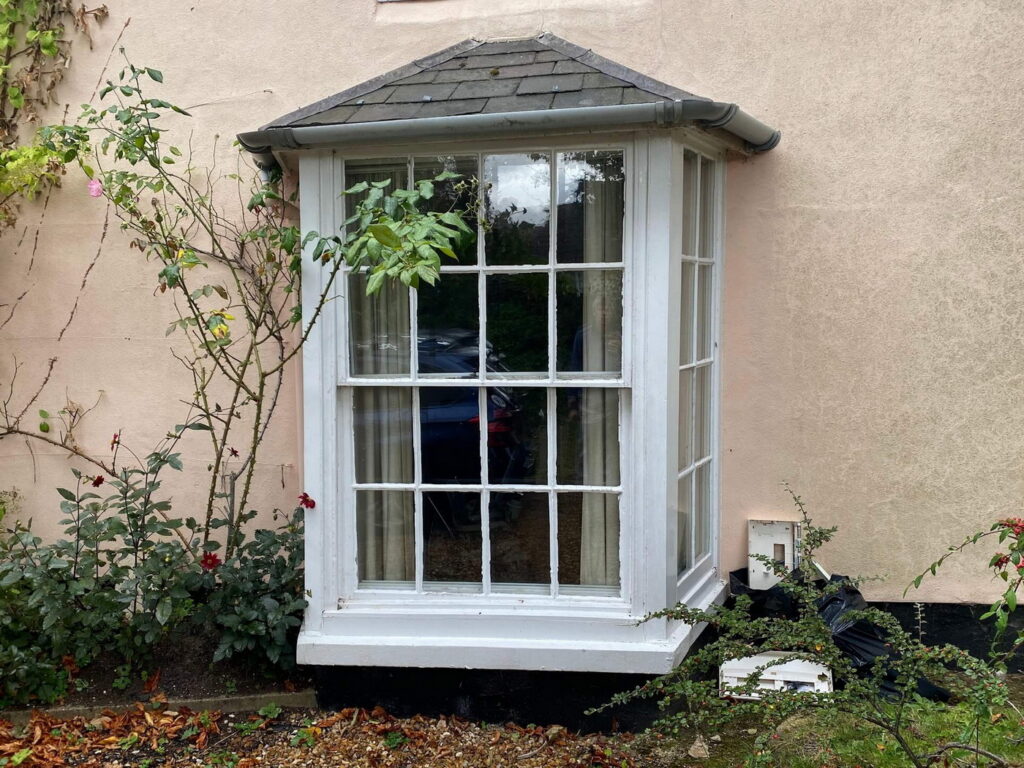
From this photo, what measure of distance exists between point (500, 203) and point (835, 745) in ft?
8.86

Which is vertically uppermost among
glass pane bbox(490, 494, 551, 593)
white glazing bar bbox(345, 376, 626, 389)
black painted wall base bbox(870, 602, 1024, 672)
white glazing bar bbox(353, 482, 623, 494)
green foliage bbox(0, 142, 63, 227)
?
green foliage bbox(0, 142, 63, 227)

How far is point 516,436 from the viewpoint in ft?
12.8

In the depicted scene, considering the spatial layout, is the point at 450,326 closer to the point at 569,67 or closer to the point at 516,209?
the point at 516,209

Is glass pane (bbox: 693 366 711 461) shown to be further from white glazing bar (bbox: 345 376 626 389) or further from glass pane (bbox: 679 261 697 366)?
white glazing bar (bbox: 345 376 626 389)

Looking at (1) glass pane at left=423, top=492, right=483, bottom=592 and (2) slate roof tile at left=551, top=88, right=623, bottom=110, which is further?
(1) glass pane at left=423, top=492, right=483, bottom=592

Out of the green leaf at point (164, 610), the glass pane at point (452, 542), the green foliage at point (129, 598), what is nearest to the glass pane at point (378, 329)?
the glass pane at point (452, 542)

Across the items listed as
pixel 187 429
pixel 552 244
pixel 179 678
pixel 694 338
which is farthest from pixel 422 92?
pixel 179 678

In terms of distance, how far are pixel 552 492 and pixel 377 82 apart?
6.97ft

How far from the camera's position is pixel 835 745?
370 cm

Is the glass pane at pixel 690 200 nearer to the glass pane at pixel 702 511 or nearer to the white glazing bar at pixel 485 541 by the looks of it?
the glass pane at pixel 702 511

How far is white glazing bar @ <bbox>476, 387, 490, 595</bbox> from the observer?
3.90 meters

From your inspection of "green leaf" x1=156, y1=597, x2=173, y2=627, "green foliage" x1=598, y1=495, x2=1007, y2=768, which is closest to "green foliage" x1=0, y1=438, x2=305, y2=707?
"green leaf" x1=156, y1=597, x2=173, y2=627

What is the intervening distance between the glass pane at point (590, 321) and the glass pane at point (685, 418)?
41cm

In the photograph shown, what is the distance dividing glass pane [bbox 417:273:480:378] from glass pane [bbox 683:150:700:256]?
1.01 meters
